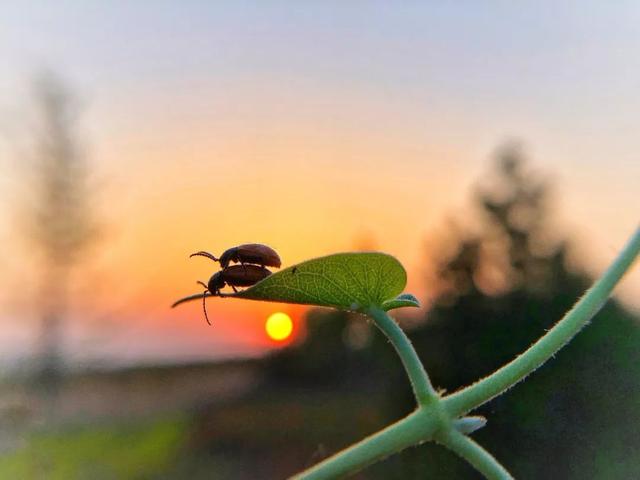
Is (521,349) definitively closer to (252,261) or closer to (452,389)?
(452,389)

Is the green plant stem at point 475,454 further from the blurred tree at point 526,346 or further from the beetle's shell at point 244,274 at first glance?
the blurred tree at point 526,346

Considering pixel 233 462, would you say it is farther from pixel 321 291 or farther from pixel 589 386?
pixel 321 291

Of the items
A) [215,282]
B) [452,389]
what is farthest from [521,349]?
[215,282]

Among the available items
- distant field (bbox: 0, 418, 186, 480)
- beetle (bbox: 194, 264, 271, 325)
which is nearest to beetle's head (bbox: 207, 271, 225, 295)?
beetle (bbox: 194, 264, 271, 325)

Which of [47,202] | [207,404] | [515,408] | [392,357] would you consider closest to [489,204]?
[392,357]

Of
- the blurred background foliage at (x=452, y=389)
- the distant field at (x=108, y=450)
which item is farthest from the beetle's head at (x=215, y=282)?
the distant field at (x=108, y=450)

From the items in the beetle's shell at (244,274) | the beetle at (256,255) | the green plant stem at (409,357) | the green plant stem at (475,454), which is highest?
the beetle at (256,255)

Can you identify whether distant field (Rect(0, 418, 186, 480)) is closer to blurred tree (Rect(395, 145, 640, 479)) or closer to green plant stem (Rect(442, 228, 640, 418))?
blurred tree (Rect(395, 145, 640, 479))
